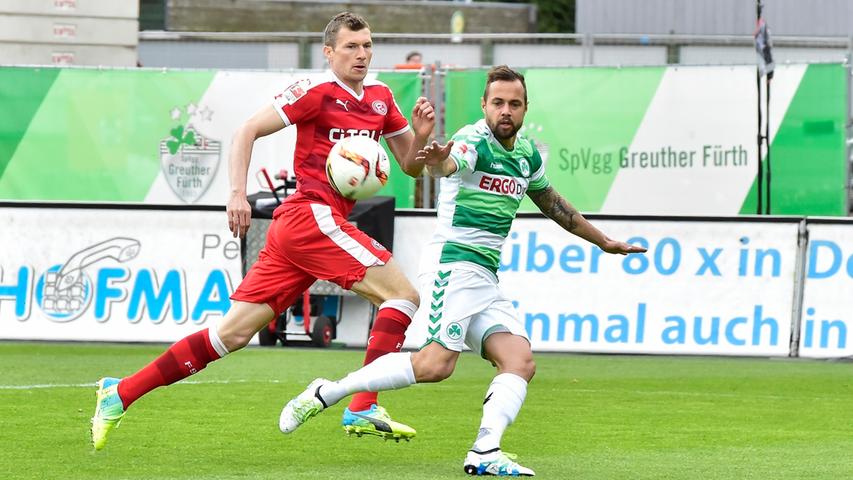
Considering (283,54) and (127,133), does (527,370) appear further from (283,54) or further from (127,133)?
(283,54)

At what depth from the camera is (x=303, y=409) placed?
7.93 meters

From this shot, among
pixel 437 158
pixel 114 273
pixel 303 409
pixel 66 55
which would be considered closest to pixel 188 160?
pixel 114 273

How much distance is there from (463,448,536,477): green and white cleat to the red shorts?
138 centimetres

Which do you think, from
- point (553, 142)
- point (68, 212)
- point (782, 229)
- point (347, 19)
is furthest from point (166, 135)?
point (347, 19)

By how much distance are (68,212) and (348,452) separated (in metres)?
8.15

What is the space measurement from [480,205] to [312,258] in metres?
1.01

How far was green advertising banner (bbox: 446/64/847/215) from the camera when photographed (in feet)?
56.6

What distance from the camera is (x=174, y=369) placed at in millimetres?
8312

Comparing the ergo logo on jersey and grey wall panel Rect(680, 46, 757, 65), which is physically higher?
grey wall panel Rect(680, 46, 757, 65)

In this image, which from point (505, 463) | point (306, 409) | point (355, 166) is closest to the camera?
point (505, 463)

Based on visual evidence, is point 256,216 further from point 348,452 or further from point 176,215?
point 348,452

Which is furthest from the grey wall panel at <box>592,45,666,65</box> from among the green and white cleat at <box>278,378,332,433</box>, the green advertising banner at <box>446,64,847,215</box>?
the green and white cleat at <box>278,378,332,433</box>

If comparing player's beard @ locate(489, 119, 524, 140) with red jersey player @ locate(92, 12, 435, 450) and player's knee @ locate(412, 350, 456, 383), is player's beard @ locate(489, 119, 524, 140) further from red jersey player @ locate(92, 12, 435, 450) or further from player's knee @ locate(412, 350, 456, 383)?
player's knee @ locate(412, 350, 456, 383)

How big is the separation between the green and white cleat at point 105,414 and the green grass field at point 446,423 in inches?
4.7
